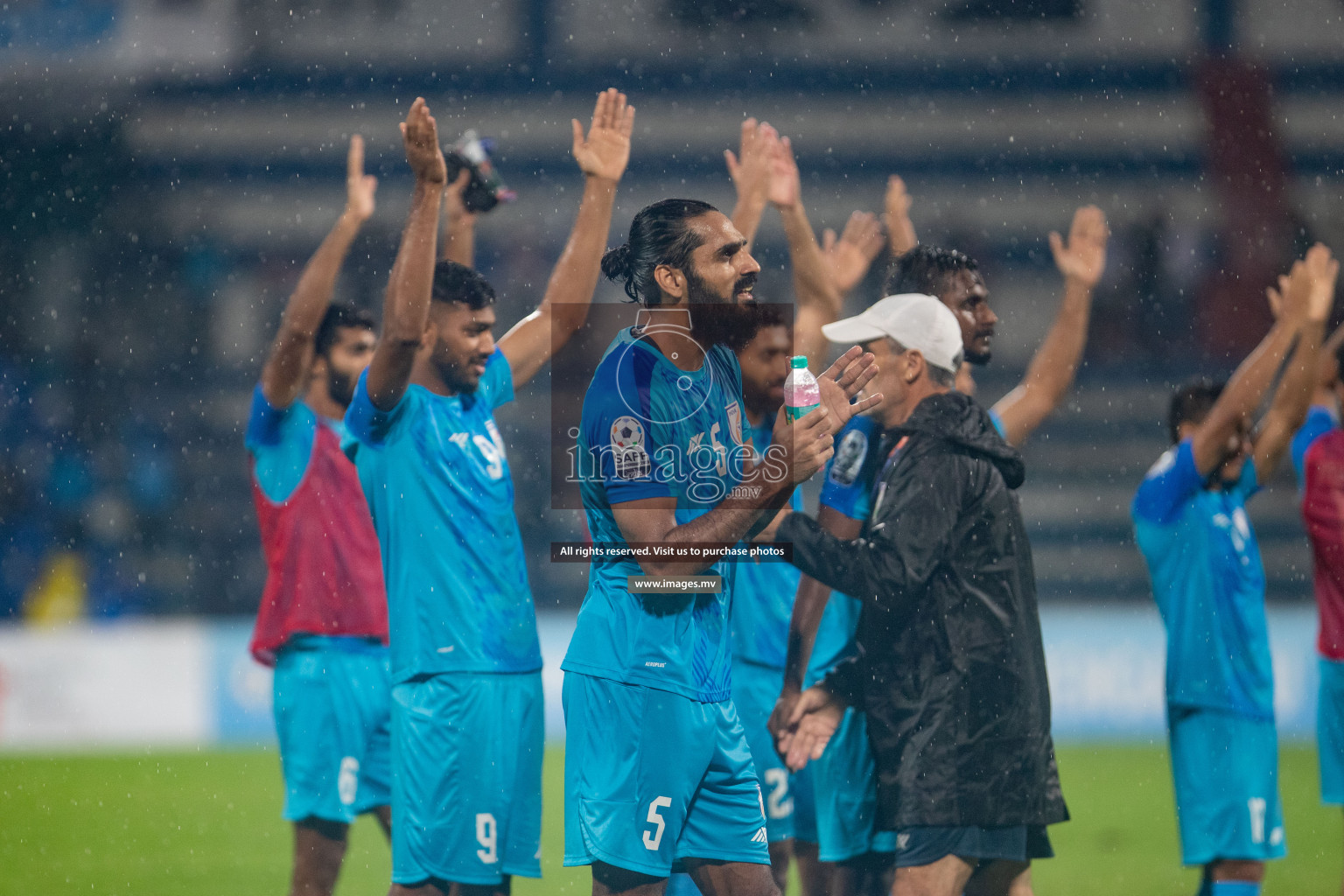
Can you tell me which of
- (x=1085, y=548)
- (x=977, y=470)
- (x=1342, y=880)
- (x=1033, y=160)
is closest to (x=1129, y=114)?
(x=1033, y=160)

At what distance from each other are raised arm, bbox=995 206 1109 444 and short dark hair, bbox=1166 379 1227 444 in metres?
0.50

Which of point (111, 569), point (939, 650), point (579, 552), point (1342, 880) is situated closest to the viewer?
point (939, 650)

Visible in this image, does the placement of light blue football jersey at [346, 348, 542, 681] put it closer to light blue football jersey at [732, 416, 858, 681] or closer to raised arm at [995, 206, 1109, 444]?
light blue football jersey at [732, 416, 858, 681]

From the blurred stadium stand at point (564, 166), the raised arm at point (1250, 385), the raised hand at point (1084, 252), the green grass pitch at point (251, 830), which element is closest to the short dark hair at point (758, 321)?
the raised hand at point (1084, 252)

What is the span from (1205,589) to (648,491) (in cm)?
278

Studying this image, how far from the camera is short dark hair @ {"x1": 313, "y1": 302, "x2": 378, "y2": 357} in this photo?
5105 millimetres

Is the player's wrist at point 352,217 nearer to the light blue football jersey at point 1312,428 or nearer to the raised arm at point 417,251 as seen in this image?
the raised arm at point 417,251

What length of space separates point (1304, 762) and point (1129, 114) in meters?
7.91

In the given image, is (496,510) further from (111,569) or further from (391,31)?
(391,31)

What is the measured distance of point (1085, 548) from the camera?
13234 millimetres

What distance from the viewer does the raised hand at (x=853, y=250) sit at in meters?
5.31

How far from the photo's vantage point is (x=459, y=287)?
4.20 metres

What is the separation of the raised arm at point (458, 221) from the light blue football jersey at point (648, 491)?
1829 millimetres

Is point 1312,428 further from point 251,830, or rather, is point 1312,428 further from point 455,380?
point 251,830
